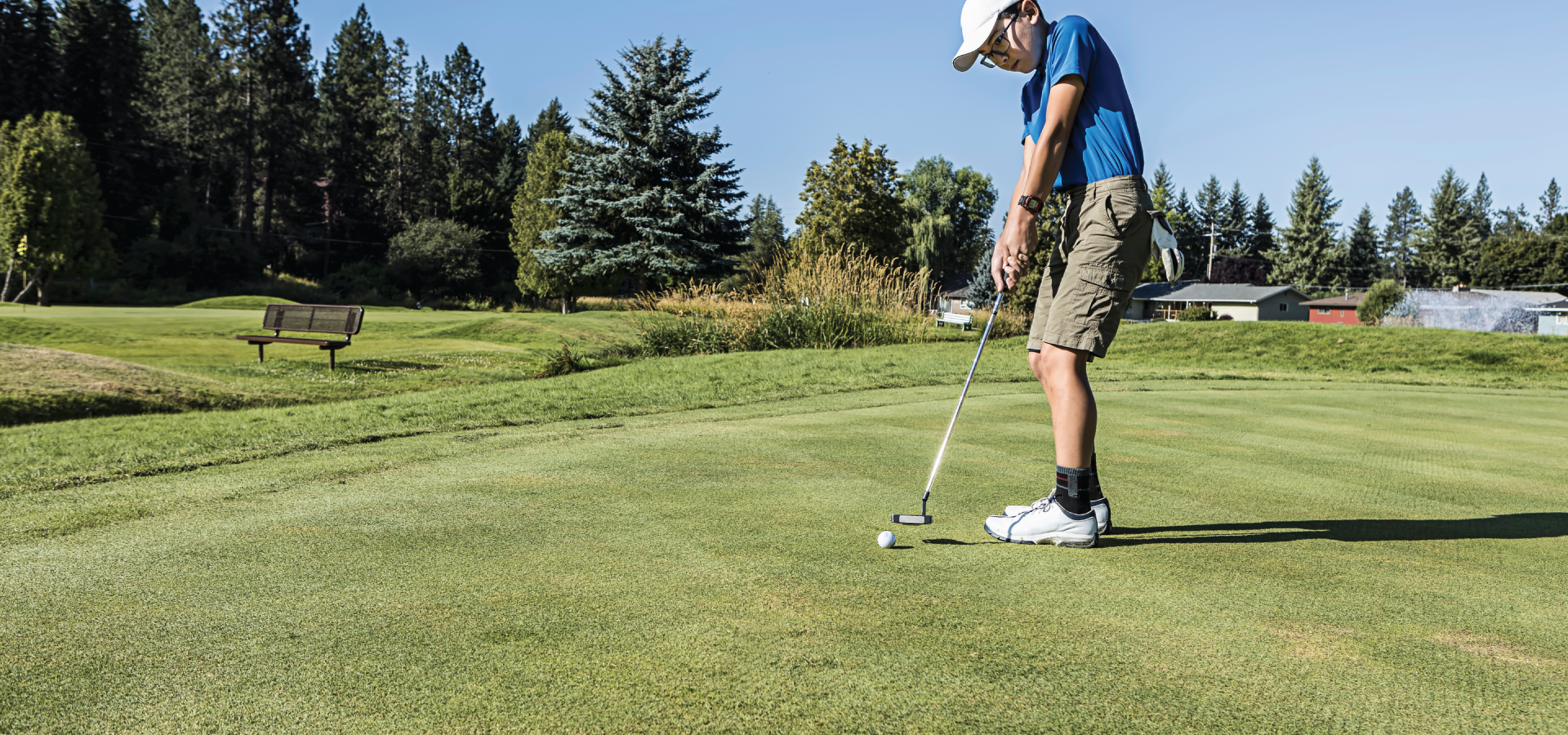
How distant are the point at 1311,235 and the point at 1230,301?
45.5 feet

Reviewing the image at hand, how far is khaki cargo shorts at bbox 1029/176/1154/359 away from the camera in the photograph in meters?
3.16

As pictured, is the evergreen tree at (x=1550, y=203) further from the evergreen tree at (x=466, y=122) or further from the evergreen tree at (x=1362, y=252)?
the evergreen tree at (x=466, y=122)

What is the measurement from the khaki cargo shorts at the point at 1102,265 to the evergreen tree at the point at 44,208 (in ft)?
111

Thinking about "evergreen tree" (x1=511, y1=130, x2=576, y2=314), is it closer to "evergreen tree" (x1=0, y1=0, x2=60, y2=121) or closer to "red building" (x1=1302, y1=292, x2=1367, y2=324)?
"evergreen tree" (x1=0, y1=0, x2=60, y2=121)

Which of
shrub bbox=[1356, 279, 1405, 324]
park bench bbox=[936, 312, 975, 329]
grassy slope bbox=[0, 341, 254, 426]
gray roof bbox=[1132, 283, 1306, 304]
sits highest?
gray roof bbox=[1132, 283, 1306, 304]

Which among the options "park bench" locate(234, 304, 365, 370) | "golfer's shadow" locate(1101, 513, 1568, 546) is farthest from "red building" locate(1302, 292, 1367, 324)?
"golfer's shadow" locate(1101, 513, 1568, 546)

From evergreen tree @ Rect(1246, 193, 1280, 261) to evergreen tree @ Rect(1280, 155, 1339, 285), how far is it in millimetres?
21699

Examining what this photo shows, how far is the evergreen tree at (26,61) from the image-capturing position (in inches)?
1821

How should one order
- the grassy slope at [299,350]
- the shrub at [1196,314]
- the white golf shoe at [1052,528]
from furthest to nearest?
the shrub at [1196,314] < the grassy slope at [299,350] < the white golf shoe at [1052,528]

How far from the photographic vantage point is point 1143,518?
3.62m

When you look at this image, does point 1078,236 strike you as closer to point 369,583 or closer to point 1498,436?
point 369,583

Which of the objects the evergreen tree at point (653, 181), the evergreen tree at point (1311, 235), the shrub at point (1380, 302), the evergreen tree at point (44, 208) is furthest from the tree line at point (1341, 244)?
the evergreen tree at point (44, 208)

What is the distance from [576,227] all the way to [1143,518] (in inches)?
1351

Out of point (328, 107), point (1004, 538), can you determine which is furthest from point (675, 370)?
point (328, 107)
